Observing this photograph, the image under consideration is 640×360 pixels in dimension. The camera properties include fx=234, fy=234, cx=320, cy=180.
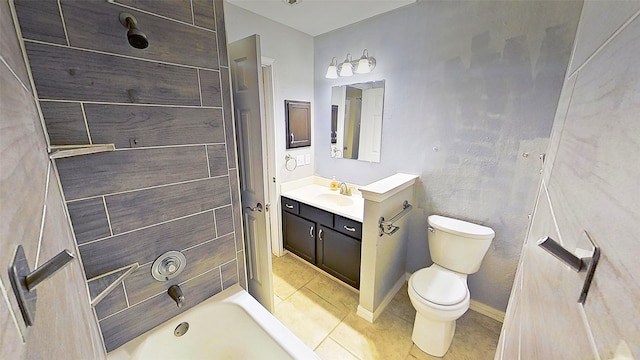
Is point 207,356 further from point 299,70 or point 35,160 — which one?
point 299,70

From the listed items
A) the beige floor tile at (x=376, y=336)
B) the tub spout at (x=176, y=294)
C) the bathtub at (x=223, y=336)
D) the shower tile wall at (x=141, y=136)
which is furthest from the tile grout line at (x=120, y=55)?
the beige floor tile at (x=376, y=336)

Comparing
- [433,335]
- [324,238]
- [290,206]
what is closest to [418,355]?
[433,335]

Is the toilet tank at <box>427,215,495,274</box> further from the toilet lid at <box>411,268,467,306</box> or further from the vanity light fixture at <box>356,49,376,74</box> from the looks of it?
the vanity light fixture at <box>356,49,376,74</box>

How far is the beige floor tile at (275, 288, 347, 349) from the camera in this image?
5.73ft

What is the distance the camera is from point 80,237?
0.89 m

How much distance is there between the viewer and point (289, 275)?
2.38 metres

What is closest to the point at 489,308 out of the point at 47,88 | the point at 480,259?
the point at 480,259

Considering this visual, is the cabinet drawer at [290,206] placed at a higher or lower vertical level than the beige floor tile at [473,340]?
higher

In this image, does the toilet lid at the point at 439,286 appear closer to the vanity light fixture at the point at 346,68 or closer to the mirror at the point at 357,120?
the mirror at the point at 357,120

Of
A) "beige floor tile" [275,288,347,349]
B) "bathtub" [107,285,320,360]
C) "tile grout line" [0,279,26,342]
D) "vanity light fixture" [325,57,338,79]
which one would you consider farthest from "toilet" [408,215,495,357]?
"tile grout line" [0,279,26,342]

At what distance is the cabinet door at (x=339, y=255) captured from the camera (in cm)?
200

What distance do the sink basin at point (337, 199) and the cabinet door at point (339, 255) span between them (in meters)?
0.36

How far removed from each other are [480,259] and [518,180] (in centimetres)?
62

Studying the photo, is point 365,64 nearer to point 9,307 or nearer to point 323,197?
point 323,197
